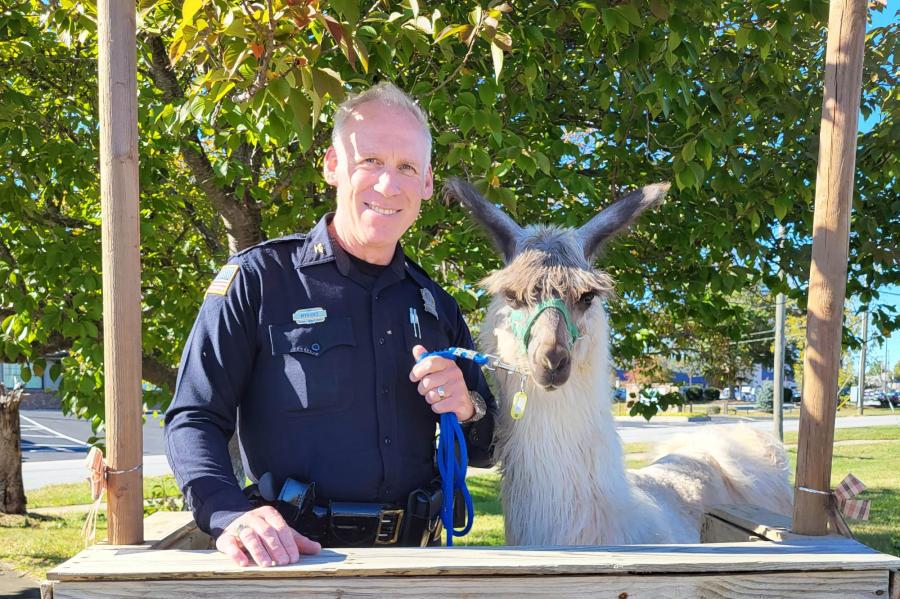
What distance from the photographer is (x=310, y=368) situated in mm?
2324

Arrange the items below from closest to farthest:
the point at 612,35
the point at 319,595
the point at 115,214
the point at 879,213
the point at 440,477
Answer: the point at 319,595, the point at 115,214, the point at 440,477, the point at 612,35, the point at 879,213

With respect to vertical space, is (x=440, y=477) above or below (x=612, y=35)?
below

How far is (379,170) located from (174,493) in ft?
28.6

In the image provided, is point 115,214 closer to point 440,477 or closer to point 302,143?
point 302,143

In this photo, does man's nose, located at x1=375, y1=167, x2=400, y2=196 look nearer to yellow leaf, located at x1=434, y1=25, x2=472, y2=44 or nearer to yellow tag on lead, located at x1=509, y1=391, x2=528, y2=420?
yellow leaf, located at x1=434, y1=25, x2=472, y2=44

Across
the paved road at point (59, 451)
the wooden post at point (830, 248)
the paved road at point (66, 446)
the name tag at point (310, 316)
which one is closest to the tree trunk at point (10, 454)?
the paved road at point (59, 451)

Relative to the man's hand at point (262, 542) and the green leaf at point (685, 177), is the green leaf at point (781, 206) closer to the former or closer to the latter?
the green leaf at point (685, 177)

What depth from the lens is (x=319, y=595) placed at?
1.62 metres

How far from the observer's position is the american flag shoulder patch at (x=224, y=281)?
2.29 m

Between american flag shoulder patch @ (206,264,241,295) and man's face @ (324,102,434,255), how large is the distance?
1.32 feet

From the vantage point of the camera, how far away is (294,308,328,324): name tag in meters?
2.36

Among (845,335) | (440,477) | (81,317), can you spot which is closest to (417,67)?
(81,317)

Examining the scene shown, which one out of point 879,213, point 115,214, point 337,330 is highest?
point 879,213

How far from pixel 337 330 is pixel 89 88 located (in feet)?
15.9
